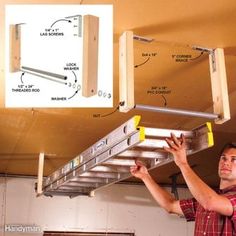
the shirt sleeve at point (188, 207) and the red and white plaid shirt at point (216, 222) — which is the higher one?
the shirt sleeve at point (188, 207)

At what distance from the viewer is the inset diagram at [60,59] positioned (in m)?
1.68

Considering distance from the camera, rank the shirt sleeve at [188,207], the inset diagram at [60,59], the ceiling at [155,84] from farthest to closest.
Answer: the shirt sleeve at [188,207]
the ceiling at [155,84]
the inset diagram at [60,59]

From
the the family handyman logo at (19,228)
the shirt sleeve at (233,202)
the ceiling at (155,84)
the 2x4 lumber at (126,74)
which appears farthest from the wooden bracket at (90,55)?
the the family handyman logo at (19,228)

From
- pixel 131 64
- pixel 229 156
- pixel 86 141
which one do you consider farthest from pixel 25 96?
pixel 86 141

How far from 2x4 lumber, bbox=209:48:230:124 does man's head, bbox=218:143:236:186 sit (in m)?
0.30

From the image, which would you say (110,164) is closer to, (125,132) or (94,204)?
(125,132)

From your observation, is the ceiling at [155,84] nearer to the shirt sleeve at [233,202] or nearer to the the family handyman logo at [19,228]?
the shirt sleeve at [233,202]

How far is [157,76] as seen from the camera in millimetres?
2576

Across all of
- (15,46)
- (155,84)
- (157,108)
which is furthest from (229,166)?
(15,46)

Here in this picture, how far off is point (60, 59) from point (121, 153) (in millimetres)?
929

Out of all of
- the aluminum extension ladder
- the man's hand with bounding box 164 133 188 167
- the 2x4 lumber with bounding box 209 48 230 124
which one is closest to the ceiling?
the 2x4 lumber with bounding box 209 48 230 124

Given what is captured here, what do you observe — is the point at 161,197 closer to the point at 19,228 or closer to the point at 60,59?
the point at 60,59

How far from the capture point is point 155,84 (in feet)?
8.91

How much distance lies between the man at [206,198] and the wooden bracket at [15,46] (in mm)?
832
